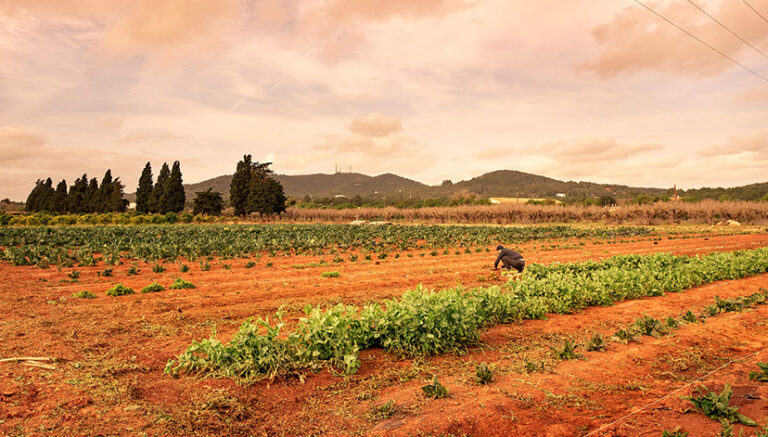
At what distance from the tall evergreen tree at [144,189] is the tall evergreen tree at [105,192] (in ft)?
21.9

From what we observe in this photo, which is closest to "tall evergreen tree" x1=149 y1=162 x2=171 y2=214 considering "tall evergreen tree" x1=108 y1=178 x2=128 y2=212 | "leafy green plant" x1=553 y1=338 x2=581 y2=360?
"tall evergreen tree" x1=108 y1=178 x2=128 y2=212

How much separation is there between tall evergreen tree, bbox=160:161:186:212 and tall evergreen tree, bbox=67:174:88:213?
75.2 ft


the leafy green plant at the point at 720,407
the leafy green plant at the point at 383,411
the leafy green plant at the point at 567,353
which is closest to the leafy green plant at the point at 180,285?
the leafy green plant at the point at 383,411

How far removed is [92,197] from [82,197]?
3311 mm

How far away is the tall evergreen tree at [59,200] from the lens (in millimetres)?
79000

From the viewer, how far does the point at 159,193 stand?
218 feet

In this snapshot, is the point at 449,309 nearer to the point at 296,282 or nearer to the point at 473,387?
the point at 473,387

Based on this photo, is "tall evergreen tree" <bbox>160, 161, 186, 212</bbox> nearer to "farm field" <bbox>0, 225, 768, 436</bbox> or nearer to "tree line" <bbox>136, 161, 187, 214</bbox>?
"tree line" <bbox>136, 161, 187, 214</bbox>

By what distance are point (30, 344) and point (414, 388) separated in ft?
18.5

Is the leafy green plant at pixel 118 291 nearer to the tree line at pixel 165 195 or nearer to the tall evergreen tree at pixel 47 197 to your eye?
the tree line at pixel 165 195

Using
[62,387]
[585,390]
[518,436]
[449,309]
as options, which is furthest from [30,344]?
[585,390]

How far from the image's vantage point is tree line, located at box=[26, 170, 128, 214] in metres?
72.6

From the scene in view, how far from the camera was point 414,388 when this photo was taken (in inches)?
190

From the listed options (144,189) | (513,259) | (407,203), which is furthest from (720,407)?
(407,203)
